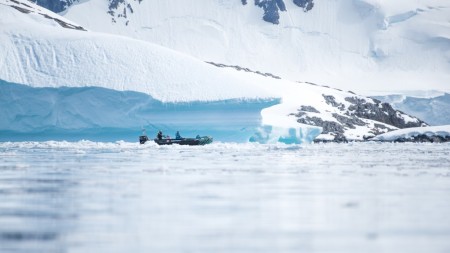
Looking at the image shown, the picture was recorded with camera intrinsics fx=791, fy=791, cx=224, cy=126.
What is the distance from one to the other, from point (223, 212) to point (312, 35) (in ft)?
434

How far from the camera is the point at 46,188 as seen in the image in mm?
14016

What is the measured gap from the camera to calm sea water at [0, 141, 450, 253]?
337 inches

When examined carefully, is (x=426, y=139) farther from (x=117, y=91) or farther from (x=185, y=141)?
(x=117, y=91)

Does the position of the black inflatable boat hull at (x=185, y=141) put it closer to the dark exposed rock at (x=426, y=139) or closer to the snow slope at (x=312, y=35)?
the dark exposed rock at (x=426, y=139)

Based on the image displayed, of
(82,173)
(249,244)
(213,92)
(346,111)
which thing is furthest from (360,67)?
(249,244)

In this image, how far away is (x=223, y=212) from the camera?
35.4ft

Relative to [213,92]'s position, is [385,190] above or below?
below

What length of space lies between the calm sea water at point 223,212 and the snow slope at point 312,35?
114m

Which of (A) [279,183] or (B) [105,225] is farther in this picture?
(A) [279,183]

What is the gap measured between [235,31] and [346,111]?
6132 centimetres

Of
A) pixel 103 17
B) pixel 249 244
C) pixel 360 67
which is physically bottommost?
pixel 249 244

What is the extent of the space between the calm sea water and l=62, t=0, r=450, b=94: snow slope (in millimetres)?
114191

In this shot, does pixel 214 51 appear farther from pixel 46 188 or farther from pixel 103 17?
pixel 46 188

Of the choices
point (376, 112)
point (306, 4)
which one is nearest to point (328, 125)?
point (376, 112)
